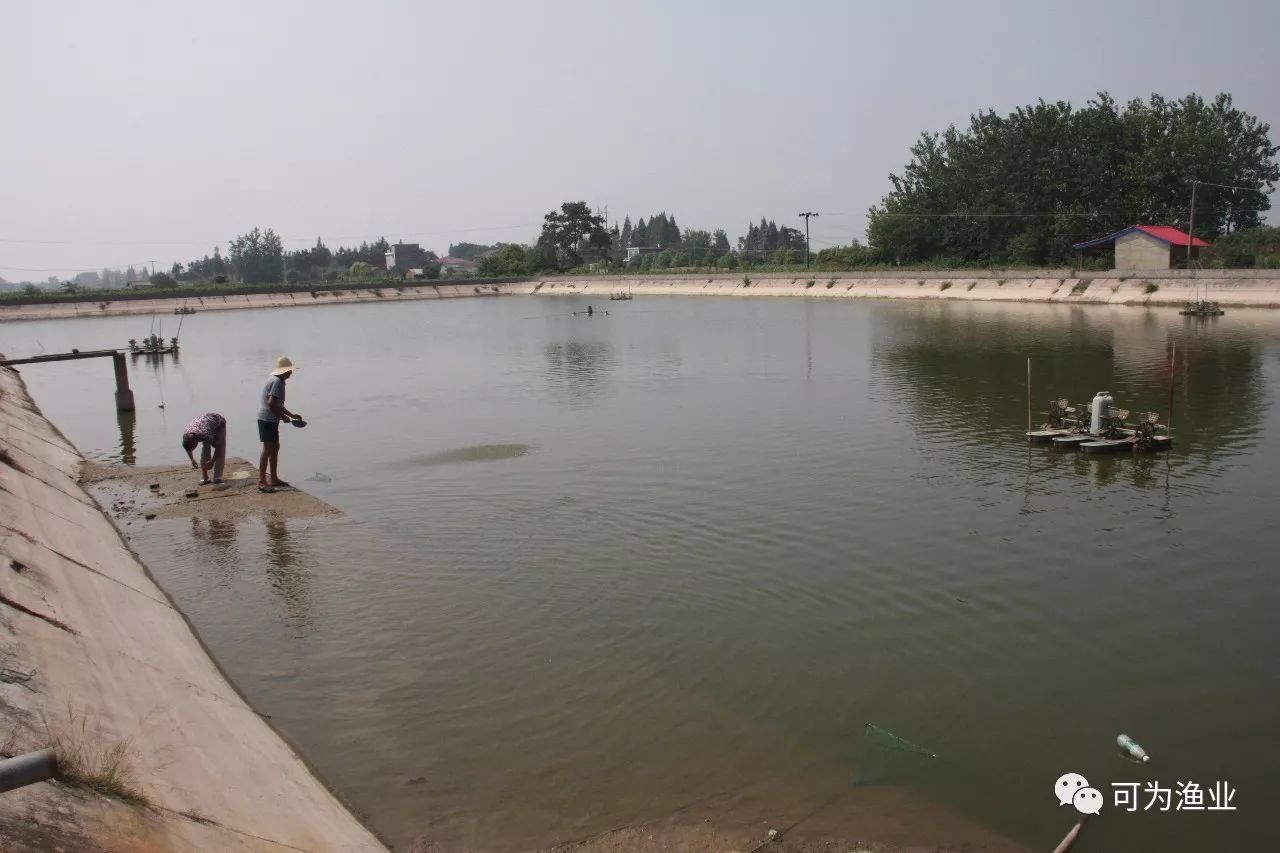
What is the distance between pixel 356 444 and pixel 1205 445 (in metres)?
19.8

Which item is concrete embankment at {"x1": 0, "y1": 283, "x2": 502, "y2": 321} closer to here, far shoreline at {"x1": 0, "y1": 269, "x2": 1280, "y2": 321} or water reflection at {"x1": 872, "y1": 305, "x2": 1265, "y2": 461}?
far shoreline at {"x1": 0, "y1": 269, "x2": 1280, "y2": 321}

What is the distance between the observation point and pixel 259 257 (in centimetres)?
18875

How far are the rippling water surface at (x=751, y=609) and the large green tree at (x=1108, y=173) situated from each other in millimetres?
56036

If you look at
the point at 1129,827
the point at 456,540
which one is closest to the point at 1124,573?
the point at 1129,827

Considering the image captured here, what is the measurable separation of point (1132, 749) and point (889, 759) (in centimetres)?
213

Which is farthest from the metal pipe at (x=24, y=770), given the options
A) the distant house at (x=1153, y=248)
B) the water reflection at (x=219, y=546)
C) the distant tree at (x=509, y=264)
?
the distant tree at (x=509, y=264)

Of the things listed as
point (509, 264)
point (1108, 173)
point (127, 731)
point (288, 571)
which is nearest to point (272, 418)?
point (288, 571)

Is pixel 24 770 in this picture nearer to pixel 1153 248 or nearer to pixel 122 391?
pixel 122 391

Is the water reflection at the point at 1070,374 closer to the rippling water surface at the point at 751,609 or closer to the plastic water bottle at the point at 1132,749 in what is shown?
the rippling water surface at the point at 751,609

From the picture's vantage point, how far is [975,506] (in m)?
16.1

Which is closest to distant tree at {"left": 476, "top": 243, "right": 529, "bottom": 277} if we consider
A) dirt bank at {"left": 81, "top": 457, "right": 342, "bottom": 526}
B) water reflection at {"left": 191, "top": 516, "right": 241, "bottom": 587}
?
dirt bank at {"left": 81, "top": 457, "right": 342, "bottom": 526}

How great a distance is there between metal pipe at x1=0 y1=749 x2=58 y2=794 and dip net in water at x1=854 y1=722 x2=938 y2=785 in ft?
19.7

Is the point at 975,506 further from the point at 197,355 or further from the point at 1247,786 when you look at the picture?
the point at 197,355

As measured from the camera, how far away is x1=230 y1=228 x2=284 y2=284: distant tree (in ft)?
616
